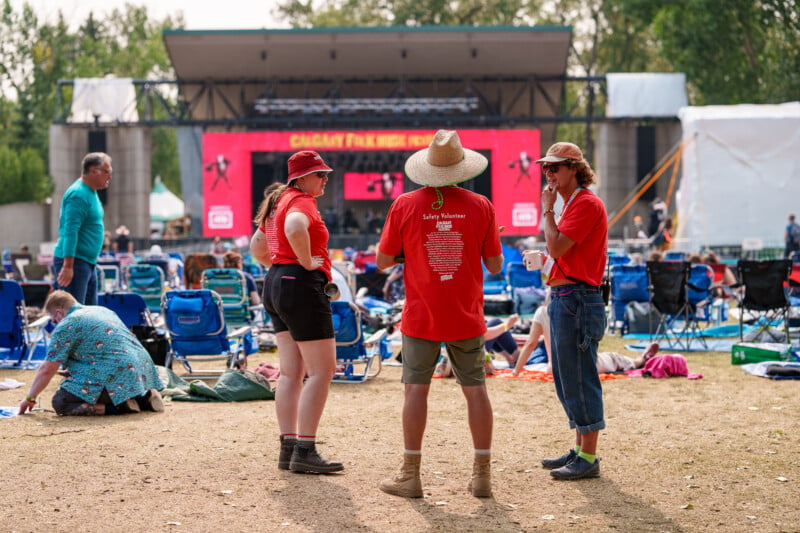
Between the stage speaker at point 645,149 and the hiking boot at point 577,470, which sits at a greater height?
the stage speaker at point 645,149

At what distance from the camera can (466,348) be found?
14.3 ft

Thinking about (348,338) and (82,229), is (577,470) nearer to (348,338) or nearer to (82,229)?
(348,338)

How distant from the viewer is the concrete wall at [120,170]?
29.1 m

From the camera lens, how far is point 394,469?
4957 mm

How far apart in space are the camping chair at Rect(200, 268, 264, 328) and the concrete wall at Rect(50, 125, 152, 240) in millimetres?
19885

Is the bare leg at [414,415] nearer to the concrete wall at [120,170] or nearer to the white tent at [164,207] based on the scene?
the concrete wall at [120,170]

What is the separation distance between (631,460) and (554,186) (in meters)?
1.40

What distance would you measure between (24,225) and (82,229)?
87.6 ft

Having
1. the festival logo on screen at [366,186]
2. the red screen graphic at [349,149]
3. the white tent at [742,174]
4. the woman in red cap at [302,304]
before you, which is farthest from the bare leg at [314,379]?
the festival logo on screen at [366,186]

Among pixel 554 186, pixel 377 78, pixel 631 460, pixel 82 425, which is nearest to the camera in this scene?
pixel 554 186

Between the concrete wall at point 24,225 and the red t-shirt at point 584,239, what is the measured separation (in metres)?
28.5

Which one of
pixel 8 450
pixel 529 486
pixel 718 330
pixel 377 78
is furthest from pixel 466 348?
pixel 377 78

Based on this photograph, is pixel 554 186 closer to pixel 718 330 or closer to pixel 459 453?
pixel 459 453

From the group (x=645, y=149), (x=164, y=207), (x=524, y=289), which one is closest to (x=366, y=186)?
(x=645, y=149)
